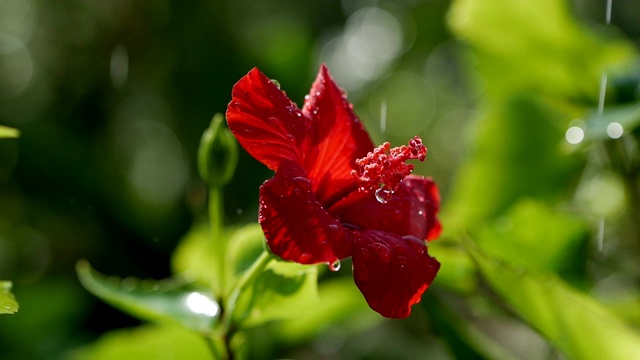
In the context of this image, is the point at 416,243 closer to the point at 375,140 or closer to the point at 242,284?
the point at 242,284

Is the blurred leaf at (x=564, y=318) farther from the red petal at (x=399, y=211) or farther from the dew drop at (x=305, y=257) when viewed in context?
the dew drop at (x=305, y=257)

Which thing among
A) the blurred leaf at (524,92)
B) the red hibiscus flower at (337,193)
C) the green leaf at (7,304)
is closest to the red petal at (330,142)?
the red hibiscus flower at (337,193)

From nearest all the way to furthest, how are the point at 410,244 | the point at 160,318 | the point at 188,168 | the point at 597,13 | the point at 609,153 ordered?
the point at 410,244
the point at 160,318
the point at 609,153
the point at 188,168
the point at 597,13

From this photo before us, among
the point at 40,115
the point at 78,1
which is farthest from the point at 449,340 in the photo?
the point at 78,1

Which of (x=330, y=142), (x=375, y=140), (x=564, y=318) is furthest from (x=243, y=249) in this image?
(x=375, y=140)

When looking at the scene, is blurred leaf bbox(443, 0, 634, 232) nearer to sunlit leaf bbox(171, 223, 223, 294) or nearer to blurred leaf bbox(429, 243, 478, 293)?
blurred leaf bbox(429, 243, 478, 293)

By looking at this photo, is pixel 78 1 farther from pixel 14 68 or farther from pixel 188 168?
pixel 188 168

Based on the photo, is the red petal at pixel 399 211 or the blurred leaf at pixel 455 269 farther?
the blurred leaf at pixel 455 269
